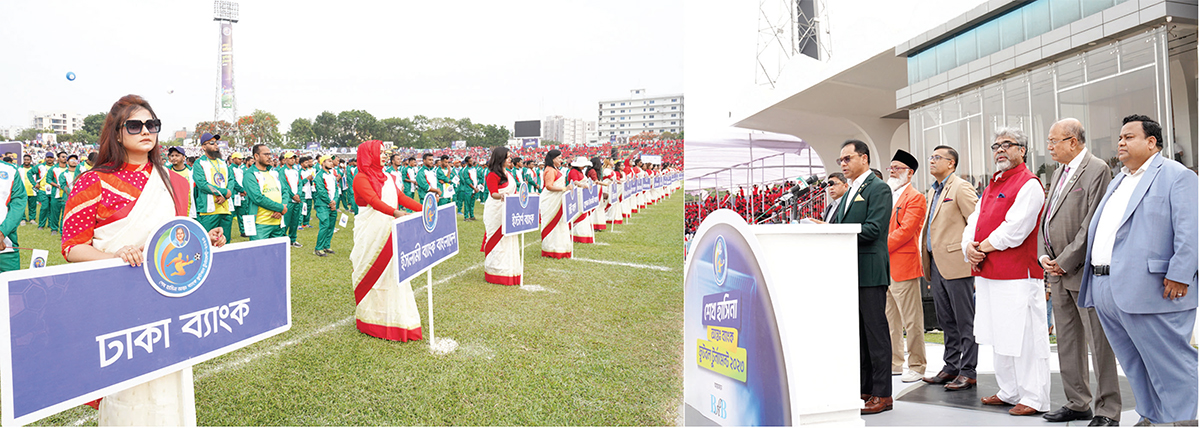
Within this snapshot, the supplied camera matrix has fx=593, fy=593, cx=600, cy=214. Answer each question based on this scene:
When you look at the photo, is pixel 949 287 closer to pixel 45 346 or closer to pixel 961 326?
pixel 961 326

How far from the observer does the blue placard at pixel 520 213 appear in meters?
4.77

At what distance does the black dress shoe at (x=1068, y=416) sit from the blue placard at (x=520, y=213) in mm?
3511

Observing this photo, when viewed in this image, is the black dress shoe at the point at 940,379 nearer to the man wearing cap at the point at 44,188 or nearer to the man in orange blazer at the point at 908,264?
the man in orange blazer at the point at 908,264

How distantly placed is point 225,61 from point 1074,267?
3921 millimetres

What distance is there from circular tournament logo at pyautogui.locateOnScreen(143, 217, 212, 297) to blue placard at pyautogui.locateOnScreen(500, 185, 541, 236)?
299 cm

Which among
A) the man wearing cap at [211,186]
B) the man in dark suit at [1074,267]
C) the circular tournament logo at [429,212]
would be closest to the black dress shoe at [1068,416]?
the man in dark suit at [1074,267]

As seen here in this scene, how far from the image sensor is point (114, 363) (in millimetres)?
1574

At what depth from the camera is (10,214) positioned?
2391mm

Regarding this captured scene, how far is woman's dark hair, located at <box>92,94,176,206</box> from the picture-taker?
1759 millimetres

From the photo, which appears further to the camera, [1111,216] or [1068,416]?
[1068,416]

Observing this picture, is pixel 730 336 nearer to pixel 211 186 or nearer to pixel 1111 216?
pixel 1111 216

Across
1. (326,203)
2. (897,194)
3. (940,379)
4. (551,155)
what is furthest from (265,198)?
(940,379)

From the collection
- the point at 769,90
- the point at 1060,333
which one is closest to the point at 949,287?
the point at 1060,333

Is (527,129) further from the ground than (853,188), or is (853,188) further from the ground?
(527,129)
